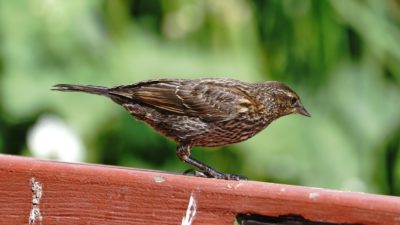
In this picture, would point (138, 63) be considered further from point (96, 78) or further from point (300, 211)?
point (300, 211)

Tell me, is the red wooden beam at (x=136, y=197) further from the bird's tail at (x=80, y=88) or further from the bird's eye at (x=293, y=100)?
the bird's eye at (x=293, y=100)

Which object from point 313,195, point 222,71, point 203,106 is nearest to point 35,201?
point 313,195

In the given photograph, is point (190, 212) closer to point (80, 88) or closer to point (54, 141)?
point (80, 88)

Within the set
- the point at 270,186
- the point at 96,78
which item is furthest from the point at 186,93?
the point at 270,186

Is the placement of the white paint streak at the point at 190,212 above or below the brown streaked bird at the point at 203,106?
below

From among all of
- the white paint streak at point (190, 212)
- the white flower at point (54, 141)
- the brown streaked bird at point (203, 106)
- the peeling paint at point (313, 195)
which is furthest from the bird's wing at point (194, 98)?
the peeling paint at point (313, 195)
